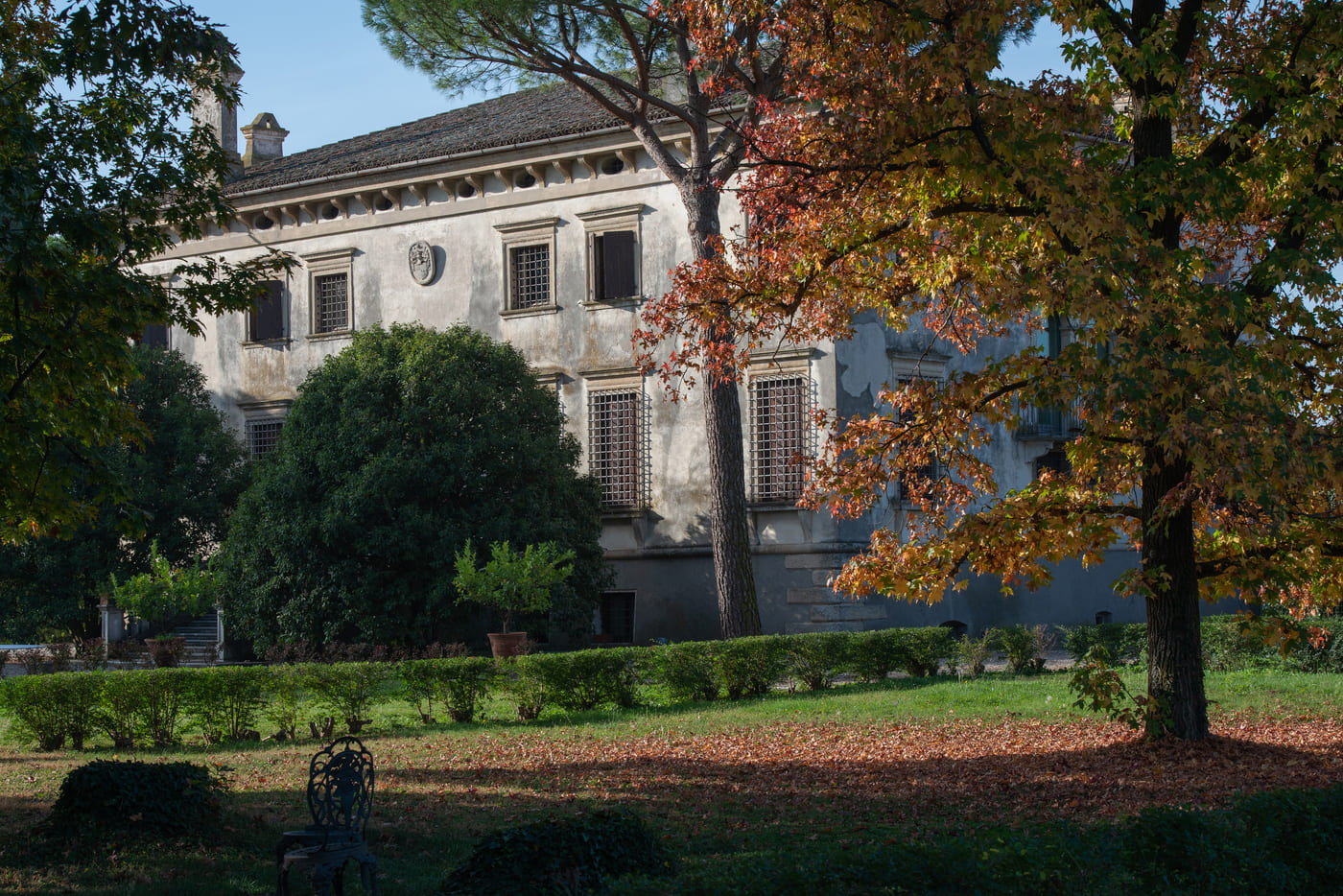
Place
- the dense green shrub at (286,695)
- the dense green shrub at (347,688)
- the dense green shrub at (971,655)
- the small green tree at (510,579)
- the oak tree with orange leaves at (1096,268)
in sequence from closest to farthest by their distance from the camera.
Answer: the oak tree with orange leaves at (1096,268)
the dense green shrub at (286,695)
the dense green shrub at (347,688)
the dense green shrub at (971,655)
the small green tree at (510,579)

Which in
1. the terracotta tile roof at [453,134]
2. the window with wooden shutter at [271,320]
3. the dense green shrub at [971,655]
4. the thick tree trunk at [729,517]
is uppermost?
the terracotta tile roof at [453,134]

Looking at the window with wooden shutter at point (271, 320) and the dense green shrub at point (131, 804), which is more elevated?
the window with wooden shutter at point (271, 320)

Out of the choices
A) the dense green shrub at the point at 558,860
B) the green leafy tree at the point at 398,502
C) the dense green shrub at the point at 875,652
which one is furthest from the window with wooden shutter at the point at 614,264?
the dense green shrub at the point at 558,860

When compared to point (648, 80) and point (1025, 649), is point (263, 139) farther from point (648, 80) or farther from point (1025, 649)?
point (1025, 649)

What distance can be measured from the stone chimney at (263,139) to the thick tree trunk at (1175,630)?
29293 millimetres

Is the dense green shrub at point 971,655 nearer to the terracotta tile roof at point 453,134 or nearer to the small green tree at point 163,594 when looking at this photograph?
the terracotta tile roof at point 453,134

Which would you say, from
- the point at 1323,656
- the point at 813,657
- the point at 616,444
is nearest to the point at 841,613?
the point at 813,657

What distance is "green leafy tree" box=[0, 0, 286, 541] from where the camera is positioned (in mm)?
7840

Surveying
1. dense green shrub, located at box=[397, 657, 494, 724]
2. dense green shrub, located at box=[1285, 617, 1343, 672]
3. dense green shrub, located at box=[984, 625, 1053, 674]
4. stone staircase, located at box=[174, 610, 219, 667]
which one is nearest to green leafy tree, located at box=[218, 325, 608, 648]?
stone staircase, located at box=[174, 610, 219, 667]

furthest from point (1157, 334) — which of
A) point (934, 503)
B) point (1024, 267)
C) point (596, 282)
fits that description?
point (596, 282)

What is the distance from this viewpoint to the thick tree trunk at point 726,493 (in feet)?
67.2

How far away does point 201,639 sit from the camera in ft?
94.5

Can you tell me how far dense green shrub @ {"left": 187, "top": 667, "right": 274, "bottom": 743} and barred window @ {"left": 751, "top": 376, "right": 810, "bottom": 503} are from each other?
11.6 m

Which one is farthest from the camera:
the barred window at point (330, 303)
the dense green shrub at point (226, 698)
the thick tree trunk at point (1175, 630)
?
the barred window at point (330, 303)
